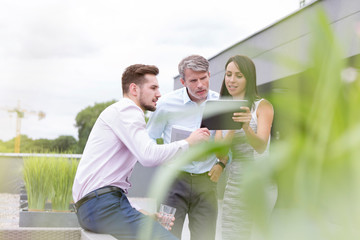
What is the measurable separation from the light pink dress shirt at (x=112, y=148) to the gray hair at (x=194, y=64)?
642 mm

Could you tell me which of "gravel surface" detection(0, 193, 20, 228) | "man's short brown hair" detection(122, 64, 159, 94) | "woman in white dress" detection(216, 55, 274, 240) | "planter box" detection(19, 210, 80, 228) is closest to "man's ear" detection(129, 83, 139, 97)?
"man's short brown hair" detection(122, 64, 159, 94)

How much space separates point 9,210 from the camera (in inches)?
319

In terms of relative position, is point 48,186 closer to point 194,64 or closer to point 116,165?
point 194,64

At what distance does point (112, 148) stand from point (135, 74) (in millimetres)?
396

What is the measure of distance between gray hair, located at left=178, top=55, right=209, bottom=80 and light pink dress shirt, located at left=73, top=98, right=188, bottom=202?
0.64 meters

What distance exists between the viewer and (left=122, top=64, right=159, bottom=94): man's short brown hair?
7.34 feet

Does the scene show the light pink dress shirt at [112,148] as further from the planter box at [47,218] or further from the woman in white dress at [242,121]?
the planter box at [47,218]

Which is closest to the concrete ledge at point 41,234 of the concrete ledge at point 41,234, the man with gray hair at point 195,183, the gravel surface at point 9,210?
the concrete ledge at point 41,234

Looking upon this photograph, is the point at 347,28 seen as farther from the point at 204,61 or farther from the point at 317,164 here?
the point at 204,61

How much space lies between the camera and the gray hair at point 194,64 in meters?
2.61

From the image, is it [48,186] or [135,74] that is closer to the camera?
[135,74]

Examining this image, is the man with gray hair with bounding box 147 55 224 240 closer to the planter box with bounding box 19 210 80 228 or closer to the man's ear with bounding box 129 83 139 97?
the man's ear with bounding box 129 83 139 97

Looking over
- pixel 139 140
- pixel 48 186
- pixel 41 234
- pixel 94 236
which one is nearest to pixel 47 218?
pixel 48 186

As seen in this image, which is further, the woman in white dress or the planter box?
the planter box
